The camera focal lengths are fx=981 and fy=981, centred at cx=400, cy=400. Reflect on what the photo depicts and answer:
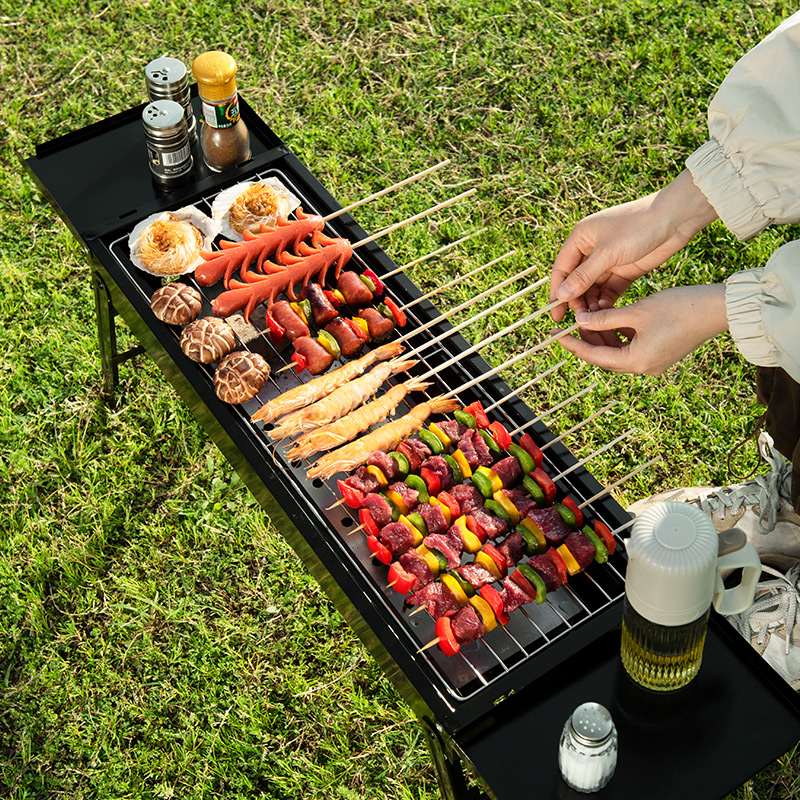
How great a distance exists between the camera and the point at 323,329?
157 inches

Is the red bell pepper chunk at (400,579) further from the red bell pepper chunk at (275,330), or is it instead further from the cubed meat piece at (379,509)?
the red bell pepper chunk at (275,330)

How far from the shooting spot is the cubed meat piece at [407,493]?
11.4 feet

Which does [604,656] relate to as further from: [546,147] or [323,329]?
[546,147]

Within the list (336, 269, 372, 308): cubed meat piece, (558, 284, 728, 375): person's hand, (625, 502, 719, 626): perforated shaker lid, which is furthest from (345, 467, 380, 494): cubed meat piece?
(625, 502, 719, 626): perforated shaker lid

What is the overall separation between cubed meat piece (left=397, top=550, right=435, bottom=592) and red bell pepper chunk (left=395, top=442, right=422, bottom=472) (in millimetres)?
378

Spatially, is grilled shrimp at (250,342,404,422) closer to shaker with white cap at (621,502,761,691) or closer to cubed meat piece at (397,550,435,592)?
cubed meat piece at (397,550,435,592)

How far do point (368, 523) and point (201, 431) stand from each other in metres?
1.90

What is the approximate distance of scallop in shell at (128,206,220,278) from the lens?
3.97m

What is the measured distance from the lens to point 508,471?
11.5 ft

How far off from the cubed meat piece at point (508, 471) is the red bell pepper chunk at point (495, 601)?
0.43 m

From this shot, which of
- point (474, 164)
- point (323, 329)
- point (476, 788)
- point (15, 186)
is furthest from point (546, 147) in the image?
point (476, 788)

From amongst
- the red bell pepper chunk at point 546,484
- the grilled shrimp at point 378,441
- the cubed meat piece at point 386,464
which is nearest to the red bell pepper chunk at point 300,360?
the grilled shrimp at point 378,441

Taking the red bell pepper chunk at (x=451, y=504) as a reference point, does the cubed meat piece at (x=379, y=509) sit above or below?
above

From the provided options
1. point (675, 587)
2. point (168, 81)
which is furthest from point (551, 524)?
point (168, 81)
